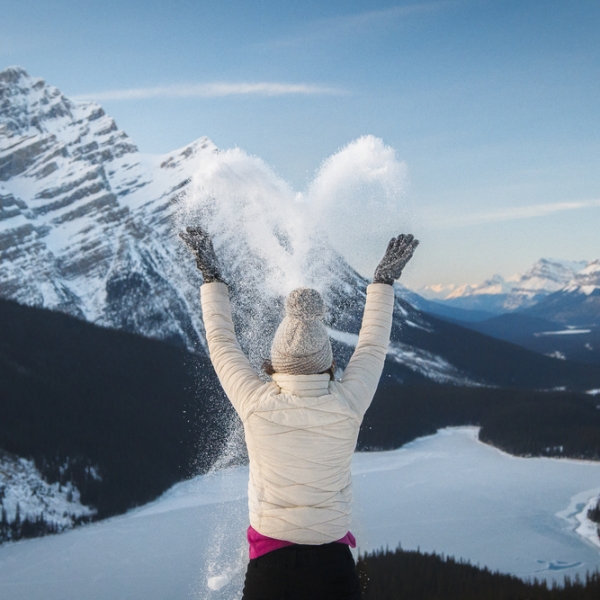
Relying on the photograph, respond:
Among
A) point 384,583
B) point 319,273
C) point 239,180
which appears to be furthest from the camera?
point 239,180

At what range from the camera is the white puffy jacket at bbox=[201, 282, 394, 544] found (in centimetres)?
433

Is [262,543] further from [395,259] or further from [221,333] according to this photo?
[395,259]

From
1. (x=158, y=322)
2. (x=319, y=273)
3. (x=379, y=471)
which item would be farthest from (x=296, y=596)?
(x=158, y=322)

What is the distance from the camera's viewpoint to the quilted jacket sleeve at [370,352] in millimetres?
4473

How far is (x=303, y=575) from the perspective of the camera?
4.34m

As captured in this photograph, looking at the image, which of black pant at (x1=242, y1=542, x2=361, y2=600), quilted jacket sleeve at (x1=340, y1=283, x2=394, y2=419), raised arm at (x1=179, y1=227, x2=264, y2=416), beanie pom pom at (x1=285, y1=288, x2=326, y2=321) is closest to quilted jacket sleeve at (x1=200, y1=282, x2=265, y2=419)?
raised arm at (x1=179, y1=227, x2=264, y2=416)

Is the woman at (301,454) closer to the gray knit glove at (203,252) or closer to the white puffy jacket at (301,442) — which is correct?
the white puffy jacket at (301,442)

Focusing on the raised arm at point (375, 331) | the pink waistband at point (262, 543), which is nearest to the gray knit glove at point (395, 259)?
the raised arm at point (375, 331)

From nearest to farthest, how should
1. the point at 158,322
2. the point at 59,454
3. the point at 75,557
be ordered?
1. the point at 75,557
2. the point at 59,454
3. the point at 158,322

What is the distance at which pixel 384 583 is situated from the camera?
38.9m

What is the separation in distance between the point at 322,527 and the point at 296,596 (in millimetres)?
459

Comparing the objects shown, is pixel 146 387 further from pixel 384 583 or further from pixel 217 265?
pixel 217 265

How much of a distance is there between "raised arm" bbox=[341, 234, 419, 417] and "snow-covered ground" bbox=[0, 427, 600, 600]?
89.0 feet

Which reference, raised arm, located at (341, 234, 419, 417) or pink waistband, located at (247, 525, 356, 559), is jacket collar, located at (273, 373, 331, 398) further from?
pink waistband, located at (247, 525, 356, 559)
